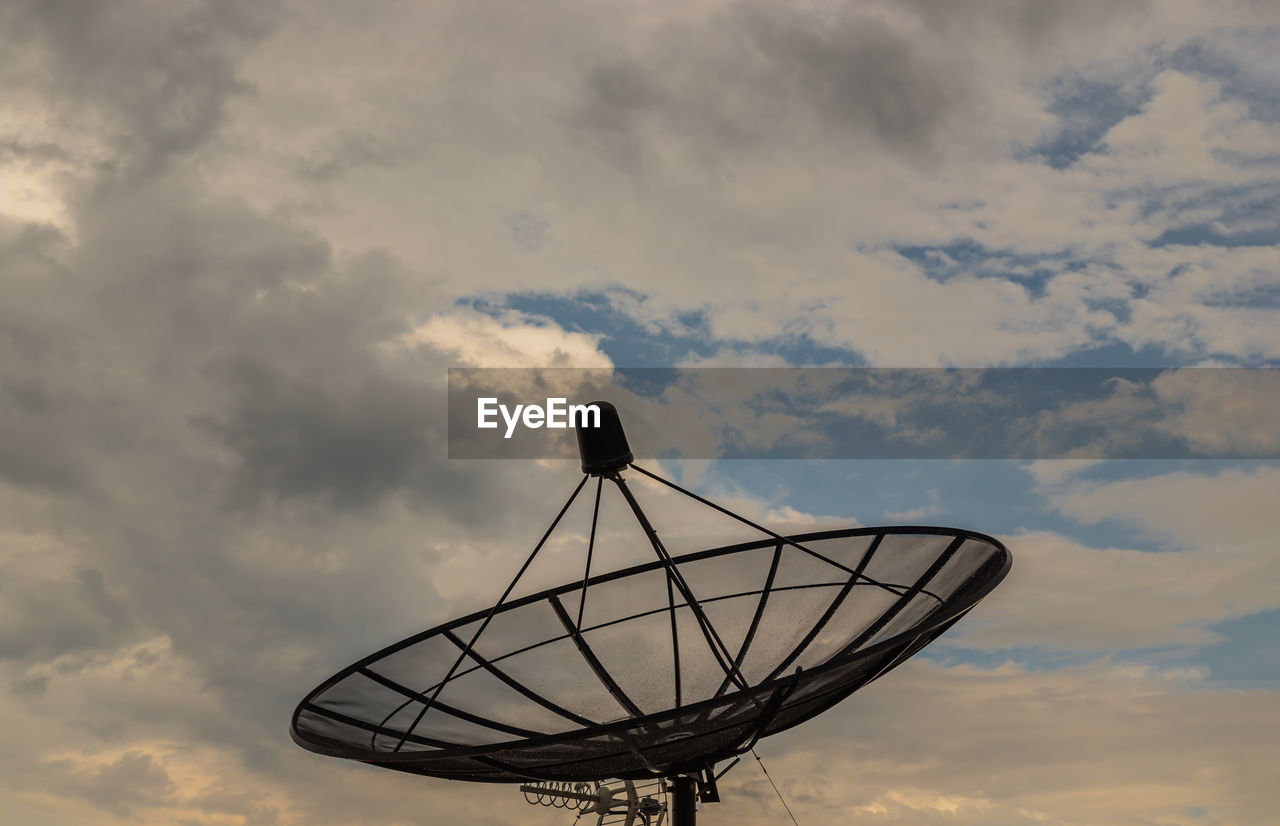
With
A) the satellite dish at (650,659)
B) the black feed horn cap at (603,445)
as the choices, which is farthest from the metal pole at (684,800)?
the black feed horn cap at (603,445)

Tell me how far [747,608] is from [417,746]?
6.25 meters

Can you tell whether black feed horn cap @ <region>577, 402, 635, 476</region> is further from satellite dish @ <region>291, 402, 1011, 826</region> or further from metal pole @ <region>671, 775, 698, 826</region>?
metal pole @ <region>671, 775, 698, 826</region>

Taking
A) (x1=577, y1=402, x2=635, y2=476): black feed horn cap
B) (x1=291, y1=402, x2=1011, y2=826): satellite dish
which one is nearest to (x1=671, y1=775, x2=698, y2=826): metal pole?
(x1=291, y1=402, x2=1011, y2=826): satellite dish

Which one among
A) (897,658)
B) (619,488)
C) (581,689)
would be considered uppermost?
(619,488)

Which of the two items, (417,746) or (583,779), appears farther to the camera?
(417,746)

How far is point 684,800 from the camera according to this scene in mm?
17812

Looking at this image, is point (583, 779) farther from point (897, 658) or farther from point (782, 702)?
point (897, 658)

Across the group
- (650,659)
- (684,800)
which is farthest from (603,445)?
(650,659)

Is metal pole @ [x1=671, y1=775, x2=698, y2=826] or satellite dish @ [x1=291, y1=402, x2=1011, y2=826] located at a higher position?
satellite dish @ [x1=291, y1=402, x2=1011, y2=826]

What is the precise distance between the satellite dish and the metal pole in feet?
0.07

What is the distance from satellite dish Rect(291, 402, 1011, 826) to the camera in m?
16.5

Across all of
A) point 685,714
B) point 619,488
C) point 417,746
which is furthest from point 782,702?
point 417,746

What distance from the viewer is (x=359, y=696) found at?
70.8 feet

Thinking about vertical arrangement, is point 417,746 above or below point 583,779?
above
